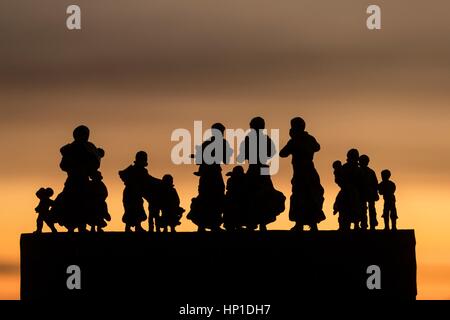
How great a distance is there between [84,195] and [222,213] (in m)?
2.93

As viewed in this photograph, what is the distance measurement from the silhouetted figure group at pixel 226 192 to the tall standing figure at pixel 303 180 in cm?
2

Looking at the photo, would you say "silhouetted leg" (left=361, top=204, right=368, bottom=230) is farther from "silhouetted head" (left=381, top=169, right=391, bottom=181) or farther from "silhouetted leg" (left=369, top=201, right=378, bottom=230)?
"silhouetted head" (left=381, top=169, right=391, bottom=181)

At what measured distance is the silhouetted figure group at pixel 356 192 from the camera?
41.2 meters

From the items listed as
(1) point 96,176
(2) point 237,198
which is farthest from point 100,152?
(2) point 237,198

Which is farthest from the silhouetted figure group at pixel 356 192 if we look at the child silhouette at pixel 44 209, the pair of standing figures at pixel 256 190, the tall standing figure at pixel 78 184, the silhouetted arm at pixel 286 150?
the child silhouette at pixel 44 209

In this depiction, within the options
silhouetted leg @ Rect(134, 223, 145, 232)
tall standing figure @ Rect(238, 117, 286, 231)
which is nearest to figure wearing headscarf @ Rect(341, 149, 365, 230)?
tall standing figure @ Rect(238, 117, 286, 231)

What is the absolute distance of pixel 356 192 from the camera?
41.2 m

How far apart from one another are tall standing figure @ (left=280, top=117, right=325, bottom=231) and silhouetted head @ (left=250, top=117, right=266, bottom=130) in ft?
2.28

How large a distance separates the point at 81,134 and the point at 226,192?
3291 millimetres

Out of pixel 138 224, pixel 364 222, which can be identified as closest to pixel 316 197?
pixel 364 222

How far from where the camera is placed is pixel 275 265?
4000cm
